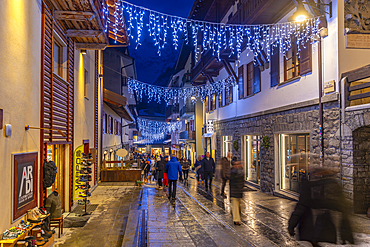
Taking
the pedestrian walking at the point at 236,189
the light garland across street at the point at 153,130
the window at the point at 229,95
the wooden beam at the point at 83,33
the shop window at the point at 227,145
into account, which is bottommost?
the pedestrian walking at the point at 236,189

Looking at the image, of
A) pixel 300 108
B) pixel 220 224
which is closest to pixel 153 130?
pixel 300 108

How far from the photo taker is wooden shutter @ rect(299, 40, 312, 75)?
1012 centimetres

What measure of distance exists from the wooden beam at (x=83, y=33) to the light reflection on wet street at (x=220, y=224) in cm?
565

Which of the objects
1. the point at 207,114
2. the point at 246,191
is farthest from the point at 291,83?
the point at 207,114

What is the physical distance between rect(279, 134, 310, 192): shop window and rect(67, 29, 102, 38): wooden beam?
26.3 ft

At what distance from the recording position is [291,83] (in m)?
11.4

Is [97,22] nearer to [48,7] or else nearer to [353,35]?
[48,7]

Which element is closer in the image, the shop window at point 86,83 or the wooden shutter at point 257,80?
the shop window at point 86,83

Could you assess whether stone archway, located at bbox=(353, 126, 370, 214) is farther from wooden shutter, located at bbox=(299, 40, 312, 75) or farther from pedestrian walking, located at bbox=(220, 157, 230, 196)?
pedestrian walking, located at bbox=(220, 157, 230, 196)

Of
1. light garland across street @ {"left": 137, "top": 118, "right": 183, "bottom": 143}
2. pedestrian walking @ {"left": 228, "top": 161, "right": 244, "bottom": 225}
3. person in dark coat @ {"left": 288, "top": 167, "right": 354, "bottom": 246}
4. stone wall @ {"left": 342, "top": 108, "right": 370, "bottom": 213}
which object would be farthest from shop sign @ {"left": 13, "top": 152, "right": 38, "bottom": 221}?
light garland across street @ {"left": 137, "top": 118, "right": 183, "bottom": 143}

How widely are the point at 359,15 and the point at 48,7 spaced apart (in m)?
8.89

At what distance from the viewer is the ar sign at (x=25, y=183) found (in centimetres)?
513

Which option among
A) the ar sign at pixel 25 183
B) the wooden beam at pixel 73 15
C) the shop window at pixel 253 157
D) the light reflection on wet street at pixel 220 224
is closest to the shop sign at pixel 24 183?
the ar sign at pixel 25 183

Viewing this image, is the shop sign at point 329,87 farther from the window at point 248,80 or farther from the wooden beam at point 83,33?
the wooden beam at point 83,33
